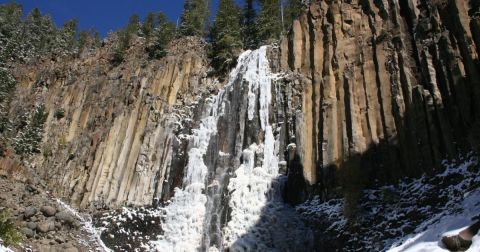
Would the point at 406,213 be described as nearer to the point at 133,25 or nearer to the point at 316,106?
the point at 316,106

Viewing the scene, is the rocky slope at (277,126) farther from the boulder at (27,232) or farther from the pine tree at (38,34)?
the pine tree at (38,34)

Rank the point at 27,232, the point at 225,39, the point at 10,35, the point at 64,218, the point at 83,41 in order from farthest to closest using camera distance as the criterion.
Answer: the point at 10,35 < the point at 83,41 < the point at 225,39 < the point at 64,218 < the point at 27,232

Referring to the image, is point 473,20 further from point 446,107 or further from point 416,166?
point 416,166

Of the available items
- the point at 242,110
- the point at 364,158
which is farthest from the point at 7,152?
the point at 364,158

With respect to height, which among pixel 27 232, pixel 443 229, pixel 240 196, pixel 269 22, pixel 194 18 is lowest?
pixel 443 229

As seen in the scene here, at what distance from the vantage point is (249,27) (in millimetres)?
47938

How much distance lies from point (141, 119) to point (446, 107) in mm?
21728

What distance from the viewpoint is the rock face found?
79.6 feet

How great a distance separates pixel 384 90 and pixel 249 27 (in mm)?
22125

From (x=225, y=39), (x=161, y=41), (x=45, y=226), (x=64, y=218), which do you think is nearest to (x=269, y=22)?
(x=225, y=39)

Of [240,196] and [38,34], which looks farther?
[38,34]

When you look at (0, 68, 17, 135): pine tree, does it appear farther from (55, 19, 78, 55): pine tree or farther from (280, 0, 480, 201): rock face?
(280, 0, 480, 201): rock face

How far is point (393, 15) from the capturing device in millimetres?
30281

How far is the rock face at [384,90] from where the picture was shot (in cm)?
2425
